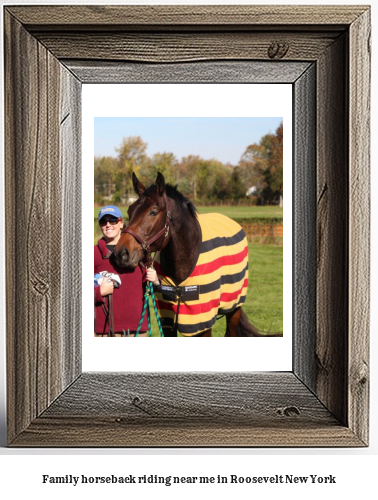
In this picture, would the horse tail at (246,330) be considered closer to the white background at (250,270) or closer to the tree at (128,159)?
the white background at (250,270)

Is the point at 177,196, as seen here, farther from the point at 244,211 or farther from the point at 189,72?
the point at 189,72

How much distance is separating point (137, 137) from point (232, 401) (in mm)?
573

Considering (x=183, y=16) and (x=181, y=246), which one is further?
(x=181, y=246)

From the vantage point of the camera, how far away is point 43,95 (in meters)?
1.18

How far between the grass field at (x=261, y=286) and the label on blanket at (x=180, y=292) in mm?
56

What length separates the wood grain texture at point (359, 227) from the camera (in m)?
1.16

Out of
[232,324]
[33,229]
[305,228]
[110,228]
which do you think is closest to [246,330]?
[232,324]

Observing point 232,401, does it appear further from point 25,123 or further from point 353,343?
point 25,123

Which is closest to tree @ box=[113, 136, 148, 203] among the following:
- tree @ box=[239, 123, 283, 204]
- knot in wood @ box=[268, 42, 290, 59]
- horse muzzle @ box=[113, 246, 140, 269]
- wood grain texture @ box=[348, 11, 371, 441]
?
horse muzzle @ box=[113, 246, 140, 269]

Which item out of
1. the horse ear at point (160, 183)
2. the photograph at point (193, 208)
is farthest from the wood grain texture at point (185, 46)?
the horse ear at point (160, 183)

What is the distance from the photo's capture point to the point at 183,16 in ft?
3.80

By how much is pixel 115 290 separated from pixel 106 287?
0.06ft
